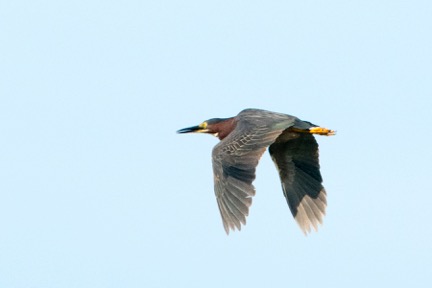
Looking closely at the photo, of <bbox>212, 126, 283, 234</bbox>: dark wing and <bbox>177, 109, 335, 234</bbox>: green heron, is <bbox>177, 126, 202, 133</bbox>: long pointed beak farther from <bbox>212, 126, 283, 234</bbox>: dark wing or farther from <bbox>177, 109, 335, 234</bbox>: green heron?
<bbox>212, 126, 283, 234</bbox>: dark wing

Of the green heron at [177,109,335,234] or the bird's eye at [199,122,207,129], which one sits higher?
the bird's eye at [199,122,207,129]

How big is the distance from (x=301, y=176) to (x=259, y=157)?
262 cm

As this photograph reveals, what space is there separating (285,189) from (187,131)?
2.44 meters

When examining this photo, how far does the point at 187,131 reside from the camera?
20.3 metres

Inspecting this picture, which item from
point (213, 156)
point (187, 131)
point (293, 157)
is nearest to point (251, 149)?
point (213, 156)

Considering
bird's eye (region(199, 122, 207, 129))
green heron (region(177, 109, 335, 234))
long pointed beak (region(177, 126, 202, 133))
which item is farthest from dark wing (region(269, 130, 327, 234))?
long pointed beak (region(177, 126, 202, 133))

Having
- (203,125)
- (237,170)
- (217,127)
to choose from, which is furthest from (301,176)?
(237,170)

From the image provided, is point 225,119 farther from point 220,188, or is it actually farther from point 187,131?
point 220,188

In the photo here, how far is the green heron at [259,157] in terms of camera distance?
51.5 feet

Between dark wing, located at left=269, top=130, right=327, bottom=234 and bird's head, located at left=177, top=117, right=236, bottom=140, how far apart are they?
0.82 metres

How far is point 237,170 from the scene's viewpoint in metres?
16.0

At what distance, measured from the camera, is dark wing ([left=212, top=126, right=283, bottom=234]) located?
1552 centimetres

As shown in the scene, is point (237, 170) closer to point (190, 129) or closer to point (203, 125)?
point (203, 125)

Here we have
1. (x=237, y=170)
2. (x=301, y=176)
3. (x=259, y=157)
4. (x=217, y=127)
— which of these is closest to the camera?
(x=237, y=170)
